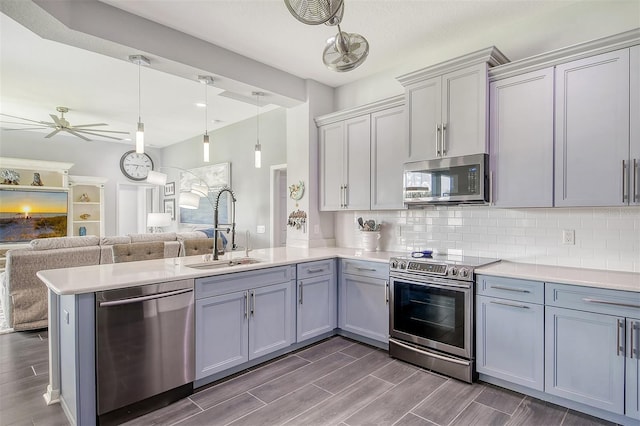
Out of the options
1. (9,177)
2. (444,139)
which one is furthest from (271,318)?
(9,177)

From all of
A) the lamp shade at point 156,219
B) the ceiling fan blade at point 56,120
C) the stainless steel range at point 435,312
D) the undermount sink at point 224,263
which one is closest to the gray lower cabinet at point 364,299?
the stainless steel range at point 435,312

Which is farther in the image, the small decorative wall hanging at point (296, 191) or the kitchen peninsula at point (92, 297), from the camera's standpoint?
the small decorative wall hanging at point (296, 191)

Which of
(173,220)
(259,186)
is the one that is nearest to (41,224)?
(173,220)

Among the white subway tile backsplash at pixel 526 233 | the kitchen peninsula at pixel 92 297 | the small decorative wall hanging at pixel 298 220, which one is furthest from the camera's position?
the small decorative wall hanging at pixel 298 220

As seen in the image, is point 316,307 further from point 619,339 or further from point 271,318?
point 619,339

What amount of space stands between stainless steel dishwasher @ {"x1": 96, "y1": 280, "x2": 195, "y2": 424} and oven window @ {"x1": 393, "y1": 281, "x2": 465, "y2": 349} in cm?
173

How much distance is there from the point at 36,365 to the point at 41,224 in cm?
504

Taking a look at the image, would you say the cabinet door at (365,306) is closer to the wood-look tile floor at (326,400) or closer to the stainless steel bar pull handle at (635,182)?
the wood-look tile floor at (326,400)

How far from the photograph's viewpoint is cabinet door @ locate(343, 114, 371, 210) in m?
3.71

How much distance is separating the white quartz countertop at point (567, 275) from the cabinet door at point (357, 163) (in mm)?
1477

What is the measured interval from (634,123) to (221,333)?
318 cm

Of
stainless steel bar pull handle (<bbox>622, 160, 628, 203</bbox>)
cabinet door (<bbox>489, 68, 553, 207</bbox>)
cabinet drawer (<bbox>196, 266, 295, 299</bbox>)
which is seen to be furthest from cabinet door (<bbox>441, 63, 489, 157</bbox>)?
cabinet drawer (<bbox>196, 266, 295, 299</bbox>)

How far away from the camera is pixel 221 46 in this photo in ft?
10.7

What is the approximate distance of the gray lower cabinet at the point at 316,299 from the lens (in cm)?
322
